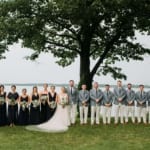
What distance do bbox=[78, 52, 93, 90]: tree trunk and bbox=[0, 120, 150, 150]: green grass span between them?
5.85m

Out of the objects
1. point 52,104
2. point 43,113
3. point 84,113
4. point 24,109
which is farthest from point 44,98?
point 84,113

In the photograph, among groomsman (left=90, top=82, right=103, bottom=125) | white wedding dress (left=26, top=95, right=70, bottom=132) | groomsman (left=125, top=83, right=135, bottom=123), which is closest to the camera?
white wedding dress (left=26, top=95, right=70, bottom=132)

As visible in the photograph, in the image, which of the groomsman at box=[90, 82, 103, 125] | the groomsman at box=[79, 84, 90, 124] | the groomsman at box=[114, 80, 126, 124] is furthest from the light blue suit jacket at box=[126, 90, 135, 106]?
the groomsman at box=[79, 84, 90, 124]

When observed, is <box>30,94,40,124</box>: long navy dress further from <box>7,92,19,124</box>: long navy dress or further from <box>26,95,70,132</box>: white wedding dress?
<box>26,95,70,132</box>: white wedding dress

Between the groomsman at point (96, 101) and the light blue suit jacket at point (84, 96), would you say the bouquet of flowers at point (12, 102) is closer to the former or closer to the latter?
the light blue suit jacket at point (84, 96)

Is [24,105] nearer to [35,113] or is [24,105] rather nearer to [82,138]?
[35,113]

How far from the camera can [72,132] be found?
2095cm

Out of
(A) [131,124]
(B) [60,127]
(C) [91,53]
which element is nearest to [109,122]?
(A) [131,124]

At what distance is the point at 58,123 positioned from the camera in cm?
2238

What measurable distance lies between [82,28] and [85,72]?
2243 mm

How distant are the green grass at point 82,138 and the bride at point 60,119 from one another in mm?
435

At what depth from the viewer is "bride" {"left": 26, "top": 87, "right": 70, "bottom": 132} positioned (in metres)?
21.9

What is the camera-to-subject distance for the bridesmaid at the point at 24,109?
906 inches

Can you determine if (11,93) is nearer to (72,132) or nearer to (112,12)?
(72,132)
